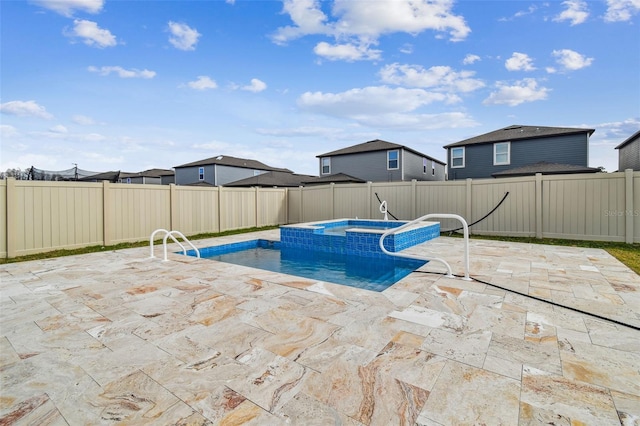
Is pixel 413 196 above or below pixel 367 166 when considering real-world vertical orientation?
below

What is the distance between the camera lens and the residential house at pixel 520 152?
49.3 ft

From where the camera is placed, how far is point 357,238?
7164 mm

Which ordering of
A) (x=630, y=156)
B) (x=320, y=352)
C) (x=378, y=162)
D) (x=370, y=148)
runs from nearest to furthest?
1. (x=320, y=352)
2. (x=630, y=156)
3. (x=378, y=162)
4. (x=370, y=148)

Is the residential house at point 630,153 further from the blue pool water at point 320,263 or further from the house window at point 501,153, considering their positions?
the blue pool water at point 320,263

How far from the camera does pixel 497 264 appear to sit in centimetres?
544

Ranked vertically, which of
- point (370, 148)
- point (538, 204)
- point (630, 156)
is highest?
point (370, 148)

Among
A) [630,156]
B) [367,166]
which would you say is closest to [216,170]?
[367,166]

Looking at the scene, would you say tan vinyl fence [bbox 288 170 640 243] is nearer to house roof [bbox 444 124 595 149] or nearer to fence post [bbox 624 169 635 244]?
fence post [bbox 624 169 635 244]

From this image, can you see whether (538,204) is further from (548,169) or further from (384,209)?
(548,169)

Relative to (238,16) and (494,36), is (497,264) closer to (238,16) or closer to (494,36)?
(494,36)

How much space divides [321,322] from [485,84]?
1367 cm

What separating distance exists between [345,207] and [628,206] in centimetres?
772

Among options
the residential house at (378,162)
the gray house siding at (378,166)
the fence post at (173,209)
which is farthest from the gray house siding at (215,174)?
the fence post at (173,209)

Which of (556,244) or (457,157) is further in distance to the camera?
(457,157)
